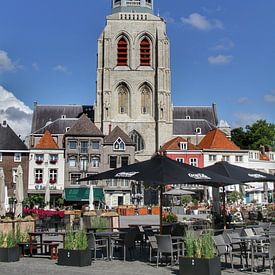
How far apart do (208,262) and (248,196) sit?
49427 mm

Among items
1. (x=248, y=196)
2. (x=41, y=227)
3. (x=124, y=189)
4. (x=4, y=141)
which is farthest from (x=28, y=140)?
(x=41, y=227)

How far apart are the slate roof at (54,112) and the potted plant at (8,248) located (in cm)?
5604

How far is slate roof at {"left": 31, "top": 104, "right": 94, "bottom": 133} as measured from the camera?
2675 inches

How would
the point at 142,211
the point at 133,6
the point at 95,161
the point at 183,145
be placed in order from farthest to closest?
1. the point at 133,6
2. the point at 183,145
3. the point at 95,161
4. the point at 142,211

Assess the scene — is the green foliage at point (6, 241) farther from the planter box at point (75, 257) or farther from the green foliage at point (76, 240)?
the green foliage at point (76, 240)

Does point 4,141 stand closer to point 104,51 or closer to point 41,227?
point 104,51

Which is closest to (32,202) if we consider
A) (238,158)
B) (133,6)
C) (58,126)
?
(58,126)

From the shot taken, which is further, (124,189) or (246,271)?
(124,189)

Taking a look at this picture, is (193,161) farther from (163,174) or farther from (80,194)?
(163,174)

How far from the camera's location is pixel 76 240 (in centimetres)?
1059

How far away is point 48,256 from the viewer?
12633 mm

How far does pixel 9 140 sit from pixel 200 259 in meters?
45.1

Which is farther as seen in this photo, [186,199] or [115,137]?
[115,137]

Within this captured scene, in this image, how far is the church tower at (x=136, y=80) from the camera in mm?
61594
